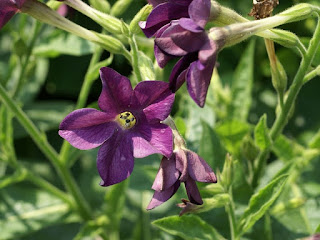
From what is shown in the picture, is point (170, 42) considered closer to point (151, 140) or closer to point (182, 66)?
point (182, 66)

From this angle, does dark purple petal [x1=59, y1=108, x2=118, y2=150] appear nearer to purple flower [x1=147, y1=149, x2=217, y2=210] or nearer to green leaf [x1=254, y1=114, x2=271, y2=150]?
purple flower [x1=147, y1=149, x2=217, y2=210]

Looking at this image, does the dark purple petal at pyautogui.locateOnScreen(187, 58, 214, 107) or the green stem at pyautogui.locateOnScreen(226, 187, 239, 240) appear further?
the green stem at pyautogui.locateOnScreen(226, 187, 239, 240)

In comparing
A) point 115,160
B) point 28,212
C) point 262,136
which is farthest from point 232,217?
point 28,212

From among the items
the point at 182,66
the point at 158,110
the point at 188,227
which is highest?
the point at 182,66

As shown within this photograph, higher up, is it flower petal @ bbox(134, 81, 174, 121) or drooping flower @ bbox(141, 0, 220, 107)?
drooping flower @ bbox(141, 0, 220, 107)

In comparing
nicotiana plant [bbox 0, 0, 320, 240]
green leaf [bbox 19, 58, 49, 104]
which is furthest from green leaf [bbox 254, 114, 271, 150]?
green leaf [bbox 19, 58, 49, 104]

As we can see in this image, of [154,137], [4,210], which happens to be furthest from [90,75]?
[4,210]
